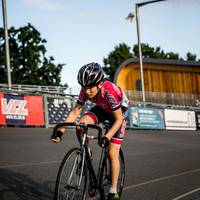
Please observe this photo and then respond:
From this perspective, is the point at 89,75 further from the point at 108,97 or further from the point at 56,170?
the point at 56,170

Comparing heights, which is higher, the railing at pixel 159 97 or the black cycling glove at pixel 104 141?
the railing at pixel 159 97

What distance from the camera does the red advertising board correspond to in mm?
16297

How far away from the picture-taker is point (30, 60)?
58812mm

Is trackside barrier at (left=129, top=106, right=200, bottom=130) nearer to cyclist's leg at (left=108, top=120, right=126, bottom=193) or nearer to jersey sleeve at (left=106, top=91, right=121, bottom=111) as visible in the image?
cyclist's leg at (left=108, top=120, right=126, bottom=193)

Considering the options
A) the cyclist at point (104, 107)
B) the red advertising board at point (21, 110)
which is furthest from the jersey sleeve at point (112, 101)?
the red advertising board at point (21, 110)

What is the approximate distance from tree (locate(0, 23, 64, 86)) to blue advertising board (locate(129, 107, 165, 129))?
34.5 metres

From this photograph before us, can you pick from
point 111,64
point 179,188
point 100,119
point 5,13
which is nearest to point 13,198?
point 100,119

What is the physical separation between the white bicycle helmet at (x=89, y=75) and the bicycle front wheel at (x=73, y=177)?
0.80m

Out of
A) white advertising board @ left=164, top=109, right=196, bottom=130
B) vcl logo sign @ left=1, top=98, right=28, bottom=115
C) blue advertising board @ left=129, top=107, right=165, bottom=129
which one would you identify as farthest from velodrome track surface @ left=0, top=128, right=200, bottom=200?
white advertising board @ left=164, top=109, right=196, bottom=130

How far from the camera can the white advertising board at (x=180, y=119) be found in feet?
84.9

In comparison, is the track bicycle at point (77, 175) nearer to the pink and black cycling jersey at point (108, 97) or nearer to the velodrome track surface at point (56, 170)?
the pink and black cycling jersey at point (108, 97)

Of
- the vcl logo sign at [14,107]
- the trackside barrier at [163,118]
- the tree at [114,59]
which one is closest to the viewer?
the vcl logo sign at [14,107]

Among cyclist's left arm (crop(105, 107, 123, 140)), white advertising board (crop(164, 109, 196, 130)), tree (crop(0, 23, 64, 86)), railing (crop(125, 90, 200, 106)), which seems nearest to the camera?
cyclist's left arm (crop(105, 107, 123, 140))

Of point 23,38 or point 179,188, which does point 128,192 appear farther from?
point 23,38
